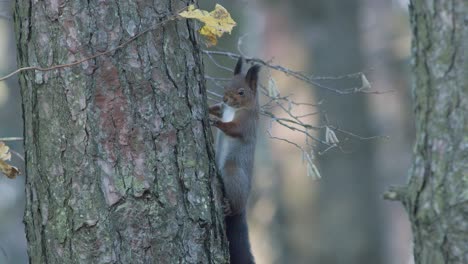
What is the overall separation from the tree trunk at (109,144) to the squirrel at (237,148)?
28.9 inches

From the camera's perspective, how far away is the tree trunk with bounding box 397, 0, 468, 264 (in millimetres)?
2137

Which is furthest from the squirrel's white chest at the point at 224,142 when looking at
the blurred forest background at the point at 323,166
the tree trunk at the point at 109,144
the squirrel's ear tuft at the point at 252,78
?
the blurred forest background at the point at 323,166

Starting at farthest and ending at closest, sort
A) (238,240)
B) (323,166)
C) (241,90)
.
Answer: (323,166) < (241,90) < (238,240)

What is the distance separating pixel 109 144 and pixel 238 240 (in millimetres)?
1157

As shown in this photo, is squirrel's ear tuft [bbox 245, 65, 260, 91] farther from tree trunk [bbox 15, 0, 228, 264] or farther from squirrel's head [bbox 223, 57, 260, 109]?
tree trunk [bbox 15, 0, 228, 264]

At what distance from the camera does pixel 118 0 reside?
323cm

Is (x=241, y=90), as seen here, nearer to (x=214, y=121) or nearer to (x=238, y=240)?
(x=214, y=121)

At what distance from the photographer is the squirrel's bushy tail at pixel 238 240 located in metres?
4.00

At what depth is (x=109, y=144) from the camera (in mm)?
3143

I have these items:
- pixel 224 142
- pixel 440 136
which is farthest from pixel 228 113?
pixel 440 136

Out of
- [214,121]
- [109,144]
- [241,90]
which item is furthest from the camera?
[241,90]

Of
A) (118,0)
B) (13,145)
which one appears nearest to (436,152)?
(118,0)

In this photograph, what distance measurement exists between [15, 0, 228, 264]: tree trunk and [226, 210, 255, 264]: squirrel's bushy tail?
684 mm

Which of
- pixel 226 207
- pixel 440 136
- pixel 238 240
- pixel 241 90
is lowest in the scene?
pixel 238 240
